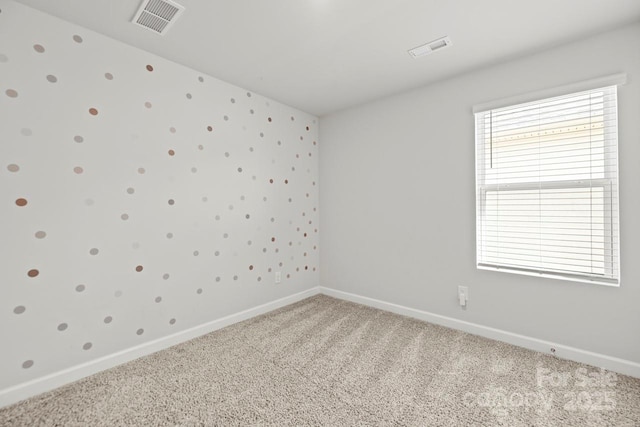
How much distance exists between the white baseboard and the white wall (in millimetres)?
43

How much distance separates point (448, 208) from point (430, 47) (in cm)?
130

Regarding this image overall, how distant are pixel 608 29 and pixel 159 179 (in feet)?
10.7

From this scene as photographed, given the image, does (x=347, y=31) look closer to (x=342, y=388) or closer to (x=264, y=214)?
(x=264, y=214)

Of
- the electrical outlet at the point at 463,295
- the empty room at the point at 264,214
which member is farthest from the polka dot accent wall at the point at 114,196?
the electrical outlet at the point at 463,295

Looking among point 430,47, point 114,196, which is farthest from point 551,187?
point 114,196

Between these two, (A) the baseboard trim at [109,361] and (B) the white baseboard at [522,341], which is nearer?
(A) the baseboard trim at [109,361]

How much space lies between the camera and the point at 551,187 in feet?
6.84

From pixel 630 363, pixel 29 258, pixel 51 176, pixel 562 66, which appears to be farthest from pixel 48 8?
pixel 630 363

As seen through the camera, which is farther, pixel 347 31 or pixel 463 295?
pixel 463 295

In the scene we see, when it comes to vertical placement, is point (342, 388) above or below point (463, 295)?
below

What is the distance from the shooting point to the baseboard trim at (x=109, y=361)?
160 centimetres

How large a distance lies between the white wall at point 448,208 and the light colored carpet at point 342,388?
31 cm

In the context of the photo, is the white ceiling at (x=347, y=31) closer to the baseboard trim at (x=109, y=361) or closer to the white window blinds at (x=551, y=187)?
the white window blinds at (x=551, y=187)

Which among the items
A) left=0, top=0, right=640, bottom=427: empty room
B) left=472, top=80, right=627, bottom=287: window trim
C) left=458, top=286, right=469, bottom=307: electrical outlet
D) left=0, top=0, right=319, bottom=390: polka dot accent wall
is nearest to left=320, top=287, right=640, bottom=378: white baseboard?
left=0, top=0, right=640, bottom=427: empty room
